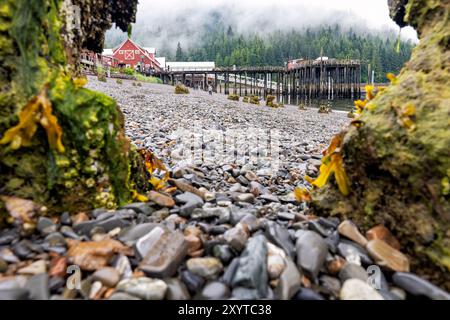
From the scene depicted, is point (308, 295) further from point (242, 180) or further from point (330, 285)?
point (242, 180)

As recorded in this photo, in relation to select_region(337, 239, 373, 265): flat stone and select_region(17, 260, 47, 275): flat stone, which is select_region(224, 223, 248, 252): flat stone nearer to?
select_region(337, 239, 373, 265): flat stone

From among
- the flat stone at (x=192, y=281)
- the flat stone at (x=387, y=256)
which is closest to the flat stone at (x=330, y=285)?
the flat stone at (x=387, y=256)

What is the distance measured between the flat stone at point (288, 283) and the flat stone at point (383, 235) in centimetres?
60

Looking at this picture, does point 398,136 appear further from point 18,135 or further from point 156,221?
point 18,135

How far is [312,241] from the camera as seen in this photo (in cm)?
180

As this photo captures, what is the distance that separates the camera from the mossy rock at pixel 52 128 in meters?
1.82

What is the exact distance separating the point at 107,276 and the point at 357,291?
1.19m

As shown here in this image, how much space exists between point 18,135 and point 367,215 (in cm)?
218

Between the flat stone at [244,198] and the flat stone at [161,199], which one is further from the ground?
the flat stone at [161,199]

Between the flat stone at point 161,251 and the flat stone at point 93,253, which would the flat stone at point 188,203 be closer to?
the flat stone at point 161,251

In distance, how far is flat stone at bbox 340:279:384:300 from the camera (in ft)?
4.68

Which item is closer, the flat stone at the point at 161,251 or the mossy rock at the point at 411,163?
the flat stone at the point at 161,251
